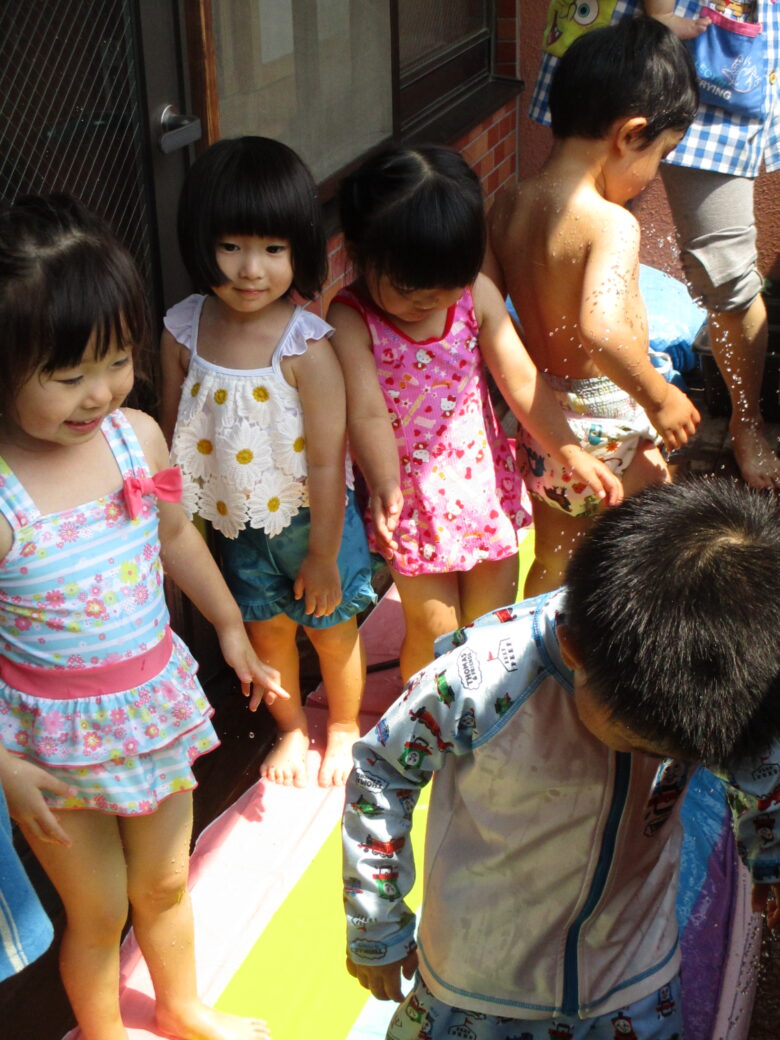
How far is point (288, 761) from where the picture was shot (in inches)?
111

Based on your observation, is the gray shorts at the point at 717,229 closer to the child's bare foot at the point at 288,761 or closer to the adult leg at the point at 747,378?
the adult leg at the point at 747,378

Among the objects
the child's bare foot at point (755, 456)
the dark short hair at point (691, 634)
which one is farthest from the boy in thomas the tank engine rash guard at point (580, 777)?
the child's bare foot at point (755, 456)

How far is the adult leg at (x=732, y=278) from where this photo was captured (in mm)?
3830

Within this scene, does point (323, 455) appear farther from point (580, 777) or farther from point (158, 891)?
point (580, 777)

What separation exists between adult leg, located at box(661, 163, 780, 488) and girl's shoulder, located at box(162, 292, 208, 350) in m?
1.95

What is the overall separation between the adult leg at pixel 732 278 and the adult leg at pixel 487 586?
4.50 feet

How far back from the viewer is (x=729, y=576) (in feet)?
4.18

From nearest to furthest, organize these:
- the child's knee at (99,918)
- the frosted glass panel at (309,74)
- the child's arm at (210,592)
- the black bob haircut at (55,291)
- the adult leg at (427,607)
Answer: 1. the black bob haircut at (55,291)
2. the child's knee at (99,918)
3. the child's arm at (210,592)
4. the adult leg at (427,607)
5. the frosted glass panel at (309,74)

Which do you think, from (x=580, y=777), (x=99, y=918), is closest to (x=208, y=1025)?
(x=99, y=918)

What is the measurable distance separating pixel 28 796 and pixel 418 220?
1281mm

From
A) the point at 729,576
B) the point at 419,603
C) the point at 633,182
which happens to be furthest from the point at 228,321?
the point at 729,576

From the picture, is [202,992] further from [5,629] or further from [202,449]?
[202,449]

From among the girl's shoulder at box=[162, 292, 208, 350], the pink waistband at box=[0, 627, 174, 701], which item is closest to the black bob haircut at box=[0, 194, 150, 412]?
the pink waistband at box=[0, 627, 174, 701]

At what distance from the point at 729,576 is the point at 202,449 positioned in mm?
1373
